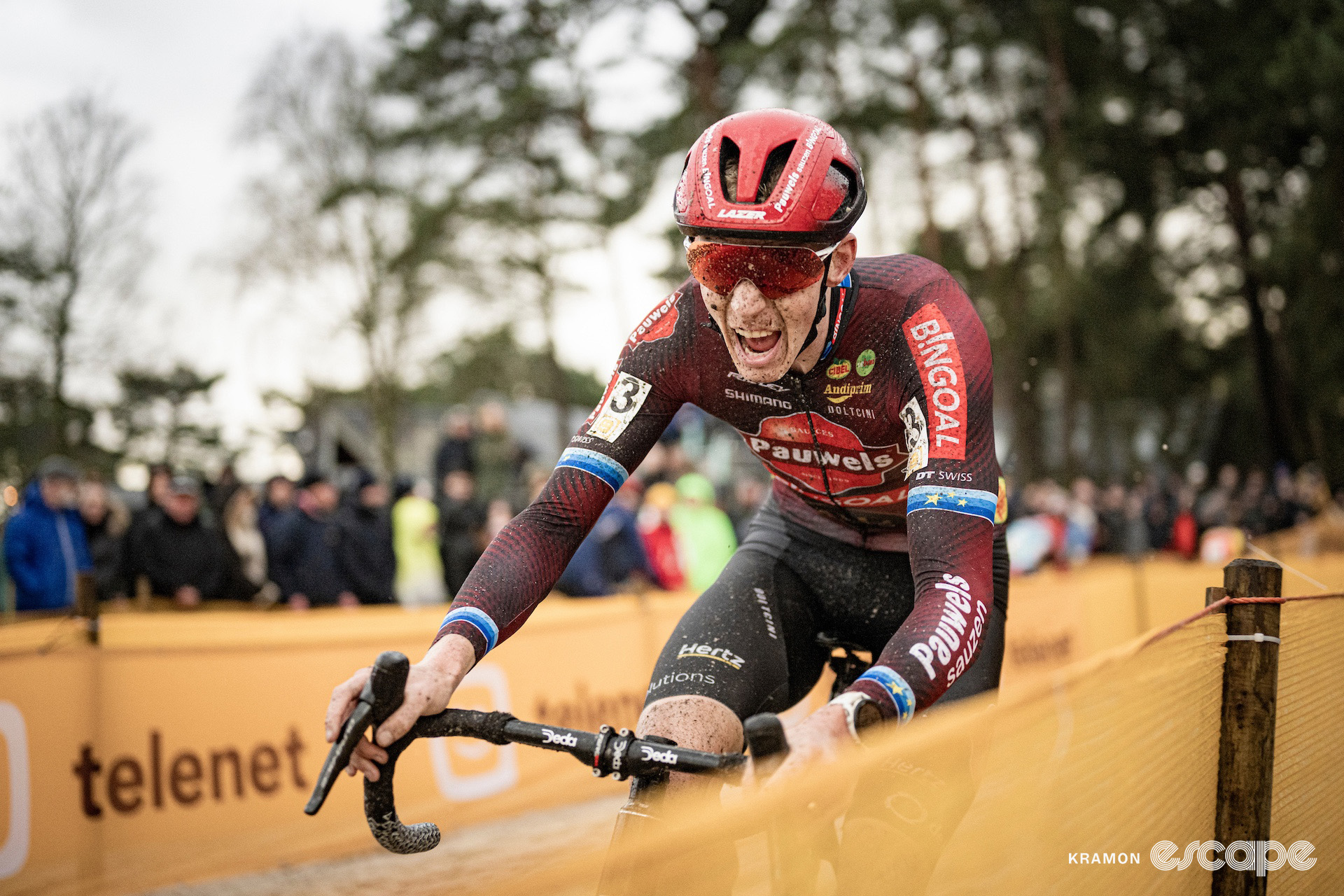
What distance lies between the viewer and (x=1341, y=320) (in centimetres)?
2664

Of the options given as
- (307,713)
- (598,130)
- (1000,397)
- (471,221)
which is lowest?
(307,713)

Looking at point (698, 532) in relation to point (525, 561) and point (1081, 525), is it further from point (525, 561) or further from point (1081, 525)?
point (525, 561)

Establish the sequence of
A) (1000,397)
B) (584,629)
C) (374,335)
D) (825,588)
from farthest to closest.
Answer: (1000,397) → (374,335) → (584,629) → (825,588)

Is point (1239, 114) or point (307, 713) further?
point (1239, 114)

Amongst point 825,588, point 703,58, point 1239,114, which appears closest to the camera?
point 825,588

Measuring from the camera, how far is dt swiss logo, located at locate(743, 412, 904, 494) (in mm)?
2938

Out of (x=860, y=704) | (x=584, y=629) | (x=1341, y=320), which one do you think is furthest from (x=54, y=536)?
(x=1341, y=320)

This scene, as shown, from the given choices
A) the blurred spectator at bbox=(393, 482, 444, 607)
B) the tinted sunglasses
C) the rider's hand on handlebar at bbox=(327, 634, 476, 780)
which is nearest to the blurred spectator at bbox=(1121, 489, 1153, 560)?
the blurred spectator at bbox=(393, 482, 444, 607)

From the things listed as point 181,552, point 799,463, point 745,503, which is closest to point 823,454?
point 799,463

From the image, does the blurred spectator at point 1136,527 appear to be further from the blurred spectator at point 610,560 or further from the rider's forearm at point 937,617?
the rider's forearm at point 937,617

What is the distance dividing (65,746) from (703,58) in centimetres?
1612

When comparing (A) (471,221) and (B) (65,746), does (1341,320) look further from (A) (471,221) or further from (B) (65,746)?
(B) (65,746)

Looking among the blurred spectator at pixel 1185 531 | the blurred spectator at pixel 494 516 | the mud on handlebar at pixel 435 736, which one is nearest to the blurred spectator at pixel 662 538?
the blurred spectator at pixel 494 516

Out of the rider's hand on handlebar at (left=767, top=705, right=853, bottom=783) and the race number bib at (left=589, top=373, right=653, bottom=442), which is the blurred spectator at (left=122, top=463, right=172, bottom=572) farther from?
the rider's hand on handlebar at (left=767, top=705, right=853, bottom=783)
